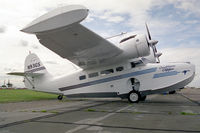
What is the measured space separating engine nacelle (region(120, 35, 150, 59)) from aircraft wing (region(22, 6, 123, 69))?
438mm

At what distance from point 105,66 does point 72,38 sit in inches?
165

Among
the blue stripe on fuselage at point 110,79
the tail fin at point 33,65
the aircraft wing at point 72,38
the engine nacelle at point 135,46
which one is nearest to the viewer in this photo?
the aircraft wing at point 72,38

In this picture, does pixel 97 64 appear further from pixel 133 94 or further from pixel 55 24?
pixel 55 24

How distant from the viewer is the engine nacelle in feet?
32.0

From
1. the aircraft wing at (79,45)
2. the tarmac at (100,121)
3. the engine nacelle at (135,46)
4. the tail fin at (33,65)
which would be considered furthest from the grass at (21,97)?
the engine nacelle at (135,46)

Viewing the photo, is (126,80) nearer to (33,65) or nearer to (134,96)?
(134,96)

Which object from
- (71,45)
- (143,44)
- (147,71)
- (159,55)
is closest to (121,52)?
(143,44)

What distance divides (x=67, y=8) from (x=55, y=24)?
0.74 meters

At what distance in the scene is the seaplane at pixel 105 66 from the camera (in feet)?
26.2

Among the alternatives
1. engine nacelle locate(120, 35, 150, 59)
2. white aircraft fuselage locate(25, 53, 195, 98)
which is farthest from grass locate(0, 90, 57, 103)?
engine nacelle locate(120, 35, 150, 59)

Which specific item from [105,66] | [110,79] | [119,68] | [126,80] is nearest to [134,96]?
[126,80]

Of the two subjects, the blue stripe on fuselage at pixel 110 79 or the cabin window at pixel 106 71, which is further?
the cabin window at pixel 106 71

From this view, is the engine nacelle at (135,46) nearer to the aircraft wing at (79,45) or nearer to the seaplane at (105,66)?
the seaplane at (105,66)

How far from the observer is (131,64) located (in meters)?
11.3
